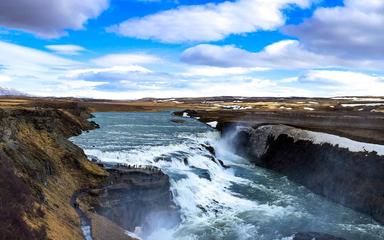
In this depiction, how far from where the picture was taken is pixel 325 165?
40219 millimetres

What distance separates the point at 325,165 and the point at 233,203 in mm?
12250

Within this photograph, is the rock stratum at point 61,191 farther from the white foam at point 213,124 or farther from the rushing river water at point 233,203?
the white foam at point 213,124

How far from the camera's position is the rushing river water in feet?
87.5

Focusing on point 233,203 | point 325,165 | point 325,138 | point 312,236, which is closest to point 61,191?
point 233,203

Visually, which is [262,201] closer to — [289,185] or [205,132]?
[289,185]

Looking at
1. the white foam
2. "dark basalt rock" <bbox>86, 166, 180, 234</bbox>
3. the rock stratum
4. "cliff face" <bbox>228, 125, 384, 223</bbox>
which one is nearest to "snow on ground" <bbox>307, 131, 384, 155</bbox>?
"cliff face" <bbox>228, 125, 384, 223</bbox>

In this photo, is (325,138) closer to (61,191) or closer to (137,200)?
(137,200)

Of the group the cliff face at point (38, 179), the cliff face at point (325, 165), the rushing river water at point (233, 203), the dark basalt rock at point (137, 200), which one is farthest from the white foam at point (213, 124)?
the dark basalt rock at point (137, 200)

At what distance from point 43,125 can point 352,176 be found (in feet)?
86.1

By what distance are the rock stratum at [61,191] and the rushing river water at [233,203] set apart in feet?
8.49

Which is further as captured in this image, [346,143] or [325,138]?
[325,138]

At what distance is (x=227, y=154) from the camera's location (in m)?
60.4

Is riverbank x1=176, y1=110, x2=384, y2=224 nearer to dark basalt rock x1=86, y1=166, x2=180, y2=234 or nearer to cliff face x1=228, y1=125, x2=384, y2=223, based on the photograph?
cliff face x1=228, y1=125, x2=384, y2=223

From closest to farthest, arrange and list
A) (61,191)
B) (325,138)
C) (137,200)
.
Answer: (61,191)
(137,200)
(325,138)
